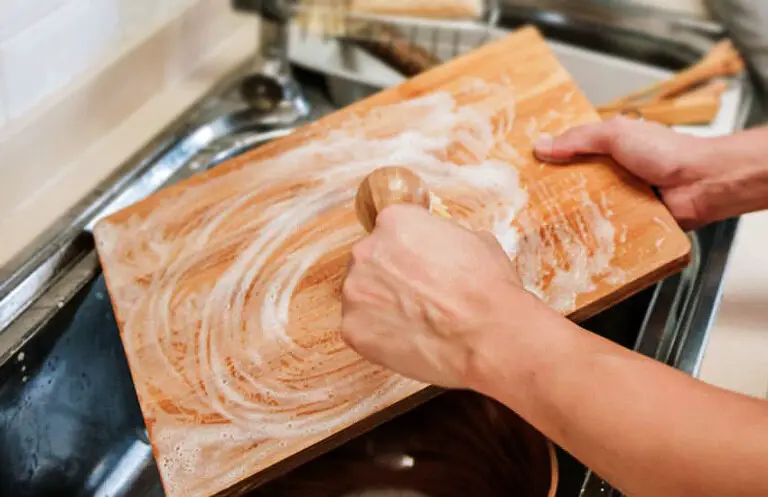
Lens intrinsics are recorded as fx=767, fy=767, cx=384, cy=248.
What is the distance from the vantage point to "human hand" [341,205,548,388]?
482 mm

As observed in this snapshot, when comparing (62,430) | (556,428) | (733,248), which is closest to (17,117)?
(62,430)

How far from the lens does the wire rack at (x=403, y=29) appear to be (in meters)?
0.90

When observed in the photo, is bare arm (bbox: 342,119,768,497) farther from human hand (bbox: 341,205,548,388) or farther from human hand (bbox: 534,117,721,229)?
human hand (bbox: 534,117,721,229)

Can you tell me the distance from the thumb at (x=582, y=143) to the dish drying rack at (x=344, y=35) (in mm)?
278

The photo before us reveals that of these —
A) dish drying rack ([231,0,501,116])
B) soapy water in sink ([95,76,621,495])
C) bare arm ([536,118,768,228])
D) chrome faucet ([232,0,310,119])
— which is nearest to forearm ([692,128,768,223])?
bare arm ([536,118,768,228])

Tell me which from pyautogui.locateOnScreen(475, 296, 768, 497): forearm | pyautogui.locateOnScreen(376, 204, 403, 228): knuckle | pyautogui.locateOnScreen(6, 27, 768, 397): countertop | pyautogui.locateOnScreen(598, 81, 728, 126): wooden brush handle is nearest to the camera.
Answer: pyautogui.locateOnScreen(475, 296, 768, 497): forearm

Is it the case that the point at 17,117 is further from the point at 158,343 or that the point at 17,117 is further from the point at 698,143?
the point at 698,143

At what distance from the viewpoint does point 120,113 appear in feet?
2.82

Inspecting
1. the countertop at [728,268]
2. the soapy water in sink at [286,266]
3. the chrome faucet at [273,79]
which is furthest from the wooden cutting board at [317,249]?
the chrome faucet at [273,79]

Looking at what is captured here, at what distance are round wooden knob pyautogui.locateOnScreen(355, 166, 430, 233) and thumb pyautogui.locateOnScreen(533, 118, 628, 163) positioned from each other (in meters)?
0.16

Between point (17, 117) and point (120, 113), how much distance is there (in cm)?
14

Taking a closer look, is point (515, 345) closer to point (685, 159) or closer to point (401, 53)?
point (685, 159)

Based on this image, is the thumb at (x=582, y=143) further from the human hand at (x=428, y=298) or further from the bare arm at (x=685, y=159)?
the human hand at (x=428, y=298)

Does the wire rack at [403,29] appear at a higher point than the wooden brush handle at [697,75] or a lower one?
higher
